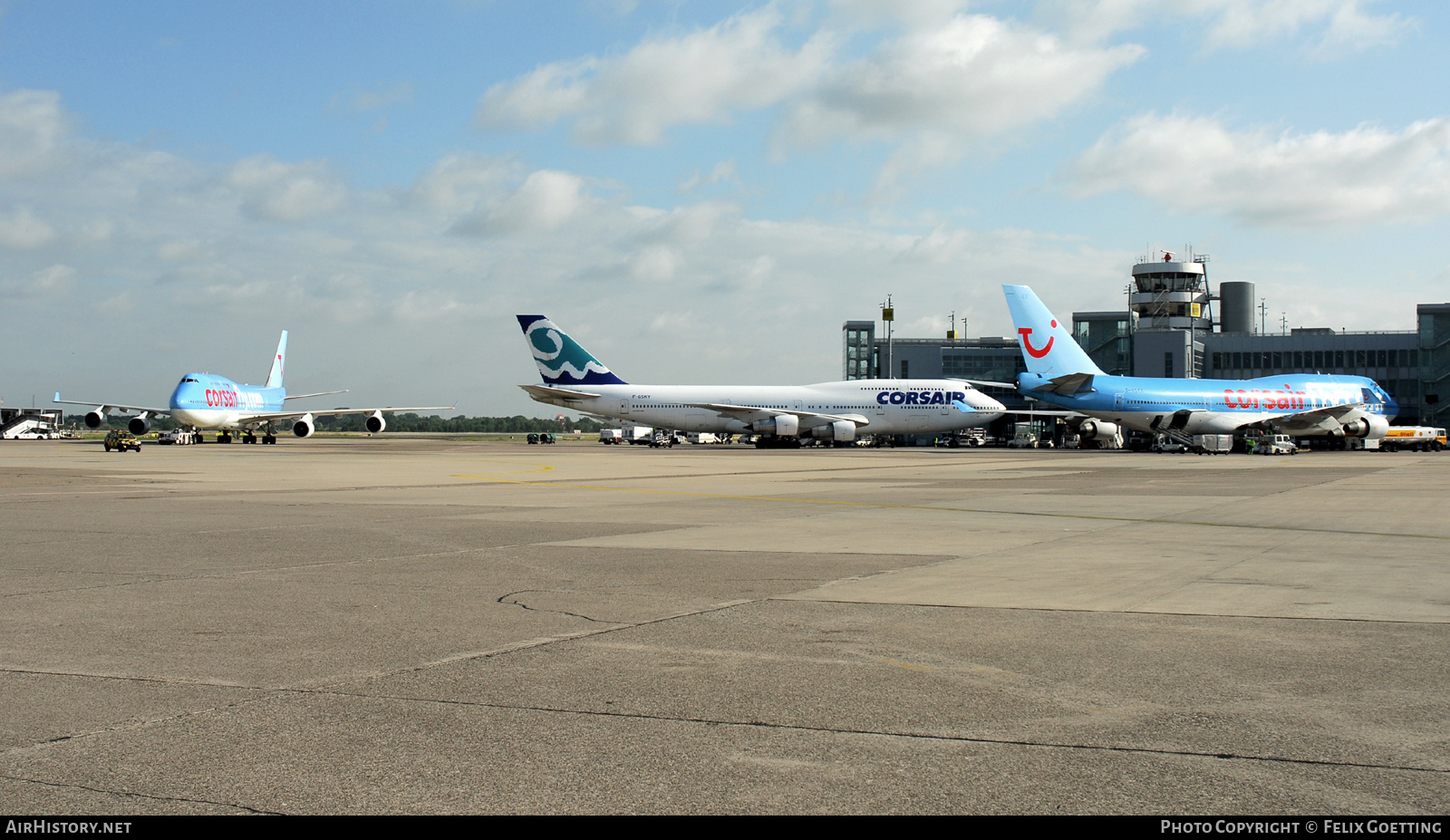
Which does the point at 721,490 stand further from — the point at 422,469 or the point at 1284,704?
the point at 1284,704

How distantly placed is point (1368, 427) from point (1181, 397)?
11.4 meters

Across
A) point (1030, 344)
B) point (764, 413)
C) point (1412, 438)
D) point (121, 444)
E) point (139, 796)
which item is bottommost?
point (139, 796)

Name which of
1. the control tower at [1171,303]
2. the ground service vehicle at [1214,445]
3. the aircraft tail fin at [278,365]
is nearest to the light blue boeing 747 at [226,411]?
the aircraft tail fin at [278,365]

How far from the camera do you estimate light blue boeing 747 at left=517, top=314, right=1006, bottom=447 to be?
2758 inches

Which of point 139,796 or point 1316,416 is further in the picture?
point 1316,416

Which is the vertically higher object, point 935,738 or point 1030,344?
point 1030,344

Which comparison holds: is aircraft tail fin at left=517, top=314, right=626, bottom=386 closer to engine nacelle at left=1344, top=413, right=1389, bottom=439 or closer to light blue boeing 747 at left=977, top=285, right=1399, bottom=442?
light blue boeing 747 at left=977, top=285, right=1399, bottom=442

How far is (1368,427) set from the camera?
66625mm

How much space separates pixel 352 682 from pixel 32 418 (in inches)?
5027

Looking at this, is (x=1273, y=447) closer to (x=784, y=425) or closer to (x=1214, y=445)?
(x=1214, y=445)

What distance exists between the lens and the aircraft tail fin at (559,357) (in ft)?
238

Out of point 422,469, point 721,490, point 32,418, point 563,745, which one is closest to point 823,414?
point 422,469

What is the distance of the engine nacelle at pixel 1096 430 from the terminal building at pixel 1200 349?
63.5 feet

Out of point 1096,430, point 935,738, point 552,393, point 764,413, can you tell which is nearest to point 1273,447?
point 1096,430
